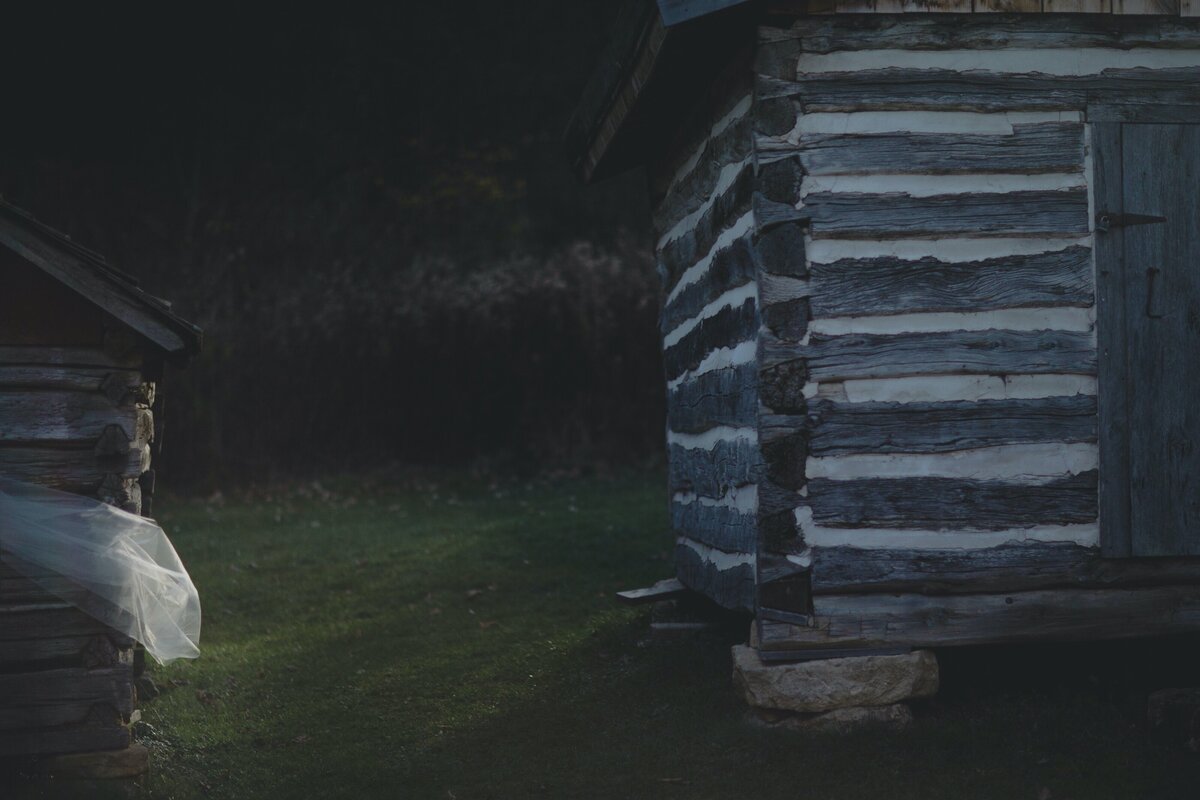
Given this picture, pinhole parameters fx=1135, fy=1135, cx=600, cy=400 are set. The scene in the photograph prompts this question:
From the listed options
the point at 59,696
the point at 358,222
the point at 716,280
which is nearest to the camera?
the point at 59,696

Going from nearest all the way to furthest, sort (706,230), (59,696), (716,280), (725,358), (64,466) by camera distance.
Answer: (59,696)
(64,466)
(725,358)
(716,280)
(706,230)

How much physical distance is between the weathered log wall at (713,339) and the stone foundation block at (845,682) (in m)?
0.53

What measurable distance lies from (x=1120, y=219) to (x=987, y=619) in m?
2.06

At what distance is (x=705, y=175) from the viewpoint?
6672 millimetres

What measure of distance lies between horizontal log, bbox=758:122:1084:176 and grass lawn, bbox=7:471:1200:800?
8.49 ft

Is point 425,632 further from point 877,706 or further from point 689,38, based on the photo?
point 689,38

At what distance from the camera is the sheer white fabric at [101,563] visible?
5355 millimetres

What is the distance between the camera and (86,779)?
5.43 meters

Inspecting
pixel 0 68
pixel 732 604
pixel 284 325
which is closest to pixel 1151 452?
pixel 732 604

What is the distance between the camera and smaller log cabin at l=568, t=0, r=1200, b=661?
5.44 m

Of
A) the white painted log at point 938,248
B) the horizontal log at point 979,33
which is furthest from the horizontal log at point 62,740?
the horizontal log at point 979,33

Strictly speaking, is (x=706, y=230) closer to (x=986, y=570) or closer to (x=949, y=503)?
(x=949, y=503)

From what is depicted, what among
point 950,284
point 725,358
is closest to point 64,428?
point 725,358

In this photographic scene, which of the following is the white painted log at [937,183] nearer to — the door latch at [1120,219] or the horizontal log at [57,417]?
the door latch at [1120,219]
